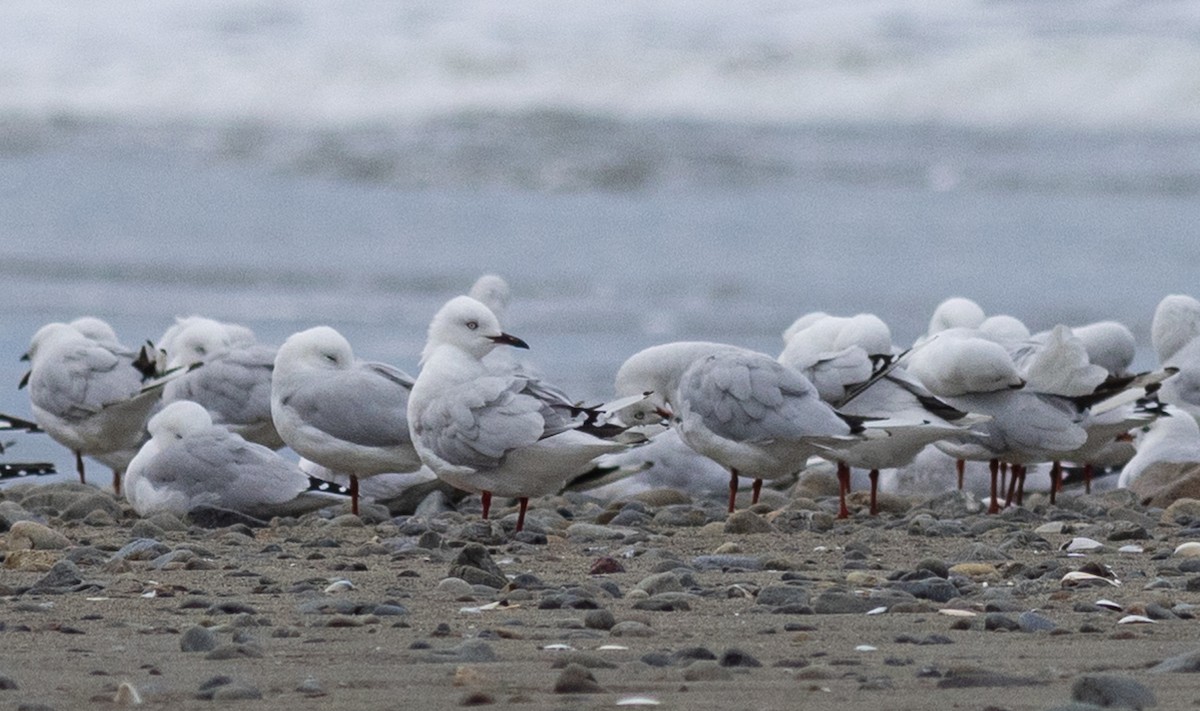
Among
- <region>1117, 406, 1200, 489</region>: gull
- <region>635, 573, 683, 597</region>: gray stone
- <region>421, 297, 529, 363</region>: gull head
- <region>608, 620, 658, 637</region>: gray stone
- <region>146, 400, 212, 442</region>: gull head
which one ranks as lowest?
<region>1117, 406, 1200, 489</region>: gull

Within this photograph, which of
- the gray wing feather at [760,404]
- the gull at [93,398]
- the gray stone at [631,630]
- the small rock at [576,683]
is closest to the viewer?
the small rock at [576,683]

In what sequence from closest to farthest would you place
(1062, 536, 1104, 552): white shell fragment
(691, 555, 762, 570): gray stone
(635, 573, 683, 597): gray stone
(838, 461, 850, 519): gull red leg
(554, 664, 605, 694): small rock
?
1. (554, 664, 605, 694): small rock
2. (635, 573, 683, 597): gray stone
3. (691, 555, 762, 570): gray stone
4. (1062, 536, 1104, 552): white shell fragment
5. (838, 461, 850, 519): gull red leg

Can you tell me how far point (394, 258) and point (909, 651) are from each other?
17.6m

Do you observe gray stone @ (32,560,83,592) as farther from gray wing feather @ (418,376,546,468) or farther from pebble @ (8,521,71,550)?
gray wing feather @ (418,376,546,468)

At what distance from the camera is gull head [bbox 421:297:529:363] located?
6852mm

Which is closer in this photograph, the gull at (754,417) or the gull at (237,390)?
the gull at (754,417)

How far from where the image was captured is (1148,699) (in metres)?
3.25

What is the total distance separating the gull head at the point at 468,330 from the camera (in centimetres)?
685

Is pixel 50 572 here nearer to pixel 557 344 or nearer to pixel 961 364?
pixel 961 364

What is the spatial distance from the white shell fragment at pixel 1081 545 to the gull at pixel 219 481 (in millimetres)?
2655

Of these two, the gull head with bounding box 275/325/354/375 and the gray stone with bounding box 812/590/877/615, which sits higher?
the gull head with bounding box 275/325/354/375

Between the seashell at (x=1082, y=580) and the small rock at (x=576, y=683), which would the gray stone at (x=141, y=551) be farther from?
the seashell at (x=1082, y=580)

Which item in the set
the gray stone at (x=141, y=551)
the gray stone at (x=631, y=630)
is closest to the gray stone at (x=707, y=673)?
the gray stone at (x=631, y=630)

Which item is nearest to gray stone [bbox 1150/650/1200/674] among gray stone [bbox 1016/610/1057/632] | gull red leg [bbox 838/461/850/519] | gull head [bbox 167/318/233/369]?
gray stone [bbox 1016/610/1057/632]
